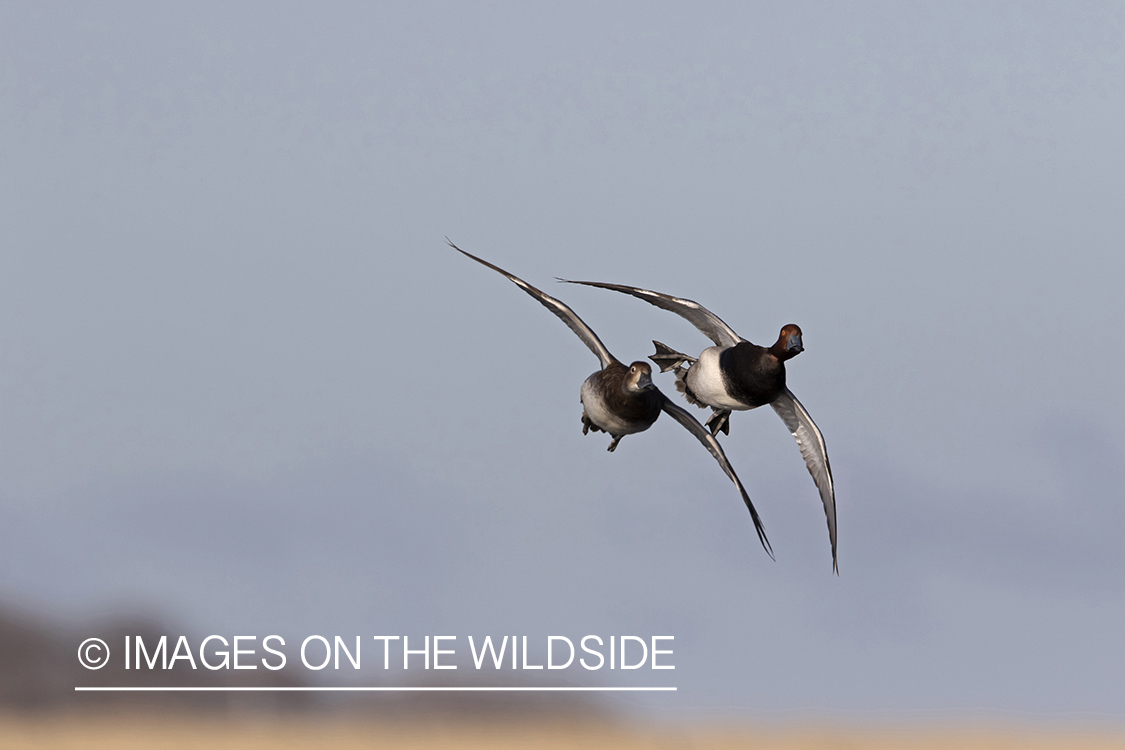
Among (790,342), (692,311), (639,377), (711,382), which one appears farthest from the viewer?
(692,311)

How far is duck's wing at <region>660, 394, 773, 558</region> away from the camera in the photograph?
23.1 metres

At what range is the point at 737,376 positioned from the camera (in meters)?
20.7

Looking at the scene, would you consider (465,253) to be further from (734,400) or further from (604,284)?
(734,400)

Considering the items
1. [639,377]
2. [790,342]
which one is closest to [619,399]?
[639,377]

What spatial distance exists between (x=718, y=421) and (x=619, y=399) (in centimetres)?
230

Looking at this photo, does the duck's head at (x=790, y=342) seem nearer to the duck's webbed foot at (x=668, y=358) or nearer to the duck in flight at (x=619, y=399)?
the duck in flight at (x=619, y=399)

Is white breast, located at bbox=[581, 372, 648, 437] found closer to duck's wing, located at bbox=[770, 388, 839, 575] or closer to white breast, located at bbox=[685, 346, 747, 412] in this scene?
white breast, located at bbox=[685, 346, 747, 412]

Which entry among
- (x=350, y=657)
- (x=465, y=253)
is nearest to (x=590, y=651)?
(x=350, y=657)

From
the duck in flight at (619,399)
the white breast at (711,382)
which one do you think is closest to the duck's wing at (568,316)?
the duck in flight at (619,399)

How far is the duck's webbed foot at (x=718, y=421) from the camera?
76.4ft

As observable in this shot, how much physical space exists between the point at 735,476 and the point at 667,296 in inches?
129

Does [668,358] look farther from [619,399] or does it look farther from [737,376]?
[737,376]

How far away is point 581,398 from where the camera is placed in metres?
22.9

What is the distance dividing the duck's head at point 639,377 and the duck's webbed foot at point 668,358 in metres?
1.92
